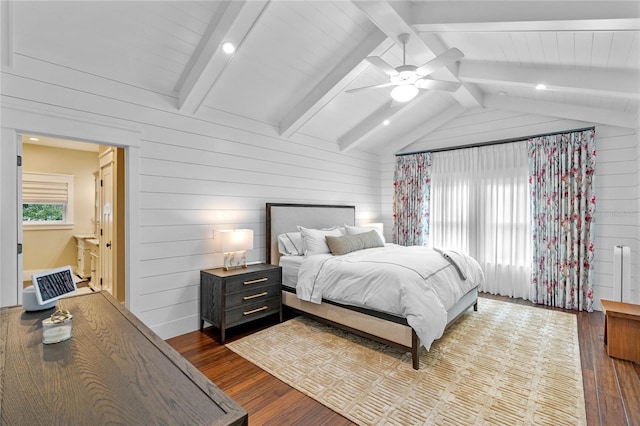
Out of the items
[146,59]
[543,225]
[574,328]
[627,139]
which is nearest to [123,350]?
[146,59]

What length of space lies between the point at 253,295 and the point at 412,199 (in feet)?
12.0

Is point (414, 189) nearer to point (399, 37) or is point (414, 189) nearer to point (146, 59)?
point (399, 37)

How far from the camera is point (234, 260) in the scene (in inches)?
140

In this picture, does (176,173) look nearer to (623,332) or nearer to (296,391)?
(296,391)

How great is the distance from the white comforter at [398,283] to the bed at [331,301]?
0.18ft

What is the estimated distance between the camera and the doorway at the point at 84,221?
3.96 metres

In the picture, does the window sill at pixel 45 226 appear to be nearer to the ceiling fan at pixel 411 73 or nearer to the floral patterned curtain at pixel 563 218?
the ceiling fan at pixel 411 73

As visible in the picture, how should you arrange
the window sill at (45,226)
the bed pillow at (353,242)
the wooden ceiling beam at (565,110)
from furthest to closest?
the window sill at (45,226) → the bed pillow at (353,242) → the wooden ceiling beam at (565,110)

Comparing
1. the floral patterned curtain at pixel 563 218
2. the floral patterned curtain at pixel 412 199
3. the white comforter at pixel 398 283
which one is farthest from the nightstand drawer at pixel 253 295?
the floral patterned curtain at pixel 563 218

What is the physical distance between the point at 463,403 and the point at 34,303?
2712 millimetres

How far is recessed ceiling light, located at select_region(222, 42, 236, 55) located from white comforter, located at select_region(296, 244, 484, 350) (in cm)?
231

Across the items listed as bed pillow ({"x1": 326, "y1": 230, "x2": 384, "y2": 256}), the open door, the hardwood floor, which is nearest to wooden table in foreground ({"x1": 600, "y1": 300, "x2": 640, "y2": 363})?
the hardwood floor

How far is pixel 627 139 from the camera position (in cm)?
378

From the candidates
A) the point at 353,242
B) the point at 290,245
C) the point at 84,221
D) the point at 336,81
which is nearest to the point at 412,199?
the point at 353,242
